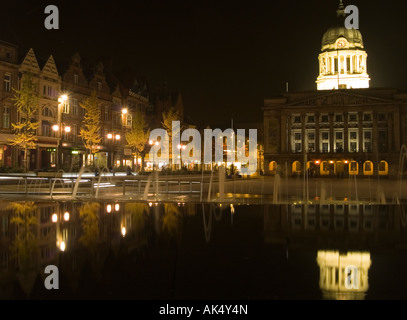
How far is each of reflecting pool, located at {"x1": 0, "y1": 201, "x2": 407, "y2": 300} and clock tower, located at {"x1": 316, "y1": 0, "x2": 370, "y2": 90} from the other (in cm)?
11497

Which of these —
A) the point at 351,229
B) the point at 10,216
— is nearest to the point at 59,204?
the point at 10,216

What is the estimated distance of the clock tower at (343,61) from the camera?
12138cm

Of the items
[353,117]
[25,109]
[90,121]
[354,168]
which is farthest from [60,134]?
[353,117]

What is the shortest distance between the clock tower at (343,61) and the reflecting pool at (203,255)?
114971mm

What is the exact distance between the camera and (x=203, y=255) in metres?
8.57

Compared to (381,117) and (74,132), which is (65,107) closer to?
(74,132)

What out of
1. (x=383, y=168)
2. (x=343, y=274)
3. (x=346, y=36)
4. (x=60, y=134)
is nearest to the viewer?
(x=343, y=274)

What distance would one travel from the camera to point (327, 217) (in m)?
14.5

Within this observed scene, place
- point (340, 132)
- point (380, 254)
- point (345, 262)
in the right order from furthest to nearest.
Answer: point (340, 132) < point (380, 254) < point (345, 262)

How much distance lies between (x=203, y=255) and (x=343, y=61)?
408 ft

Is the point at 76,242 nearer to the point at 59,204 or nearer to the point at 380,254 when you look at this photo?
the point at 380,254

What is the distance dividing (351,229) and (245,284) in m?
6.36

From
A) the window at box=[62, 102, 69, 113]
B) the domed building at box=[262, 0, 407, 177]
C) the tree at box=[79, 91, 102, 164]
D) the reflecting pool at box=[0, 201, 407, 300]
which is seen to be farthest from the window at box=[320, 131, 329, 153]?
the reflecting pool at box=[0, 201, 407, 300]

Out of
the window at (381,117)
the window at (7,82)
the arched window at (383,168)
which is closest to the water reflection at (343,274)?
the window at (7,82)
